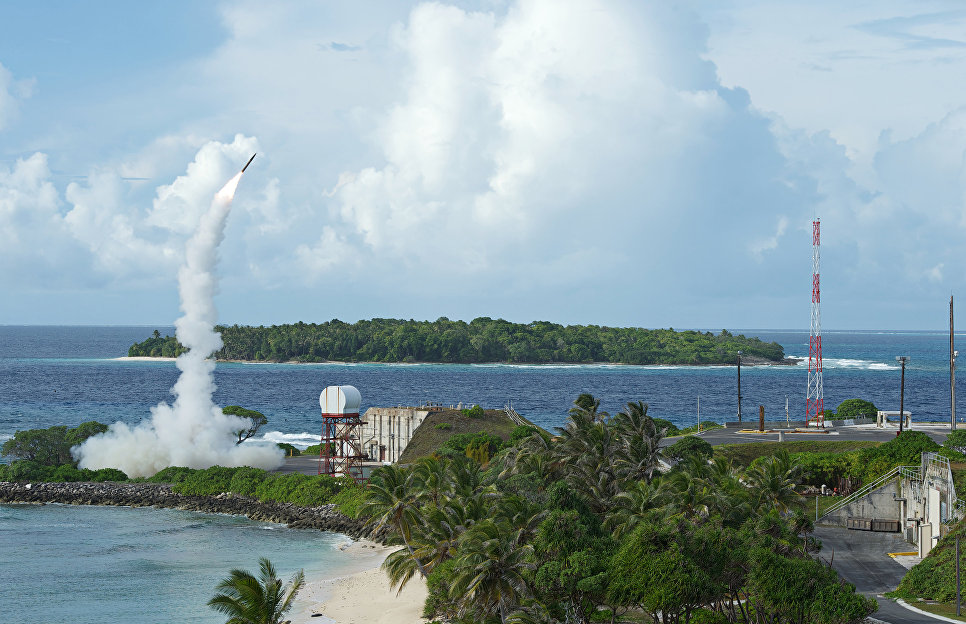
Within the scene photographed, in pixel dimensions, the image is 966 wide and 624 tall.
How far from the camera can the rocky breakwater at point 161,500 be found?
81688 mm

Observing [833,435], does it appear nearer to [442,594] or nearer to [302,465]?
[302,465]

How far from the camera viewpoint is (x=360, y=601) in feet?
189

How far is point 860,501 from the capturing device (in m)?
65.7

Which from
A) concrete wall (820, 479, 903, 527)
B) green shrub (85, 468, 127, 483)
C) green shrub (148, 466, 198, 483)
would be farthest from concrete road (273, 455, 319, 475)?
concrete wall (820, 479, 903, 527)

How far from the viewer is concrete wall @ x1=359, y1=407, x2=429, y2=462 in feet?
324

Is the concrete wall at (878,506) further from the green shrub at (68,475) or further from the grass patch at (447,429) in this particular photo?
the green shrub at (68,475)

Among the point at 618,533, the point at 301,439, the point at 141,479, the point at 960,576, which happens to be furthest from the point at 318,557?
the point at 301,439

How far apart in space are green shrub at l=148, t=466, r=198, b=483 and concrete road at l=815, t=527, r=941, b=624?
201ft

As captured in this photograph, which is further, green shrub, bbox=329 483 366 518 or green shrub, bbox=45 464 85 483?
green shrub, bbox=45 464 85 483

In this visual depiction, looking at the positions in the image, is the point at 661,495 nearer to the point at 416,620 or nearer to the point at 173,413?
the point at 416,620

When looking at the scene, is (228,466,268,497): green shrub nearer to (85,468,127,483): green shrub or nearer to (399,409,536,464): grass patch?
(85,468,127,483): green shrub

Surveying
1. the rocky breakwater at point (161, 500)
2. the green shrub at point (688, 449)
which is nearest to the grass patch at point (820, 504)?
the green shrub at point (688, 449)

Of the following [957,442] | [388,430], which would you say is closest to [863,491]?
[957,442]

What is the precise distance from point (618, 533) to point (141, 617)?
2961 cm
